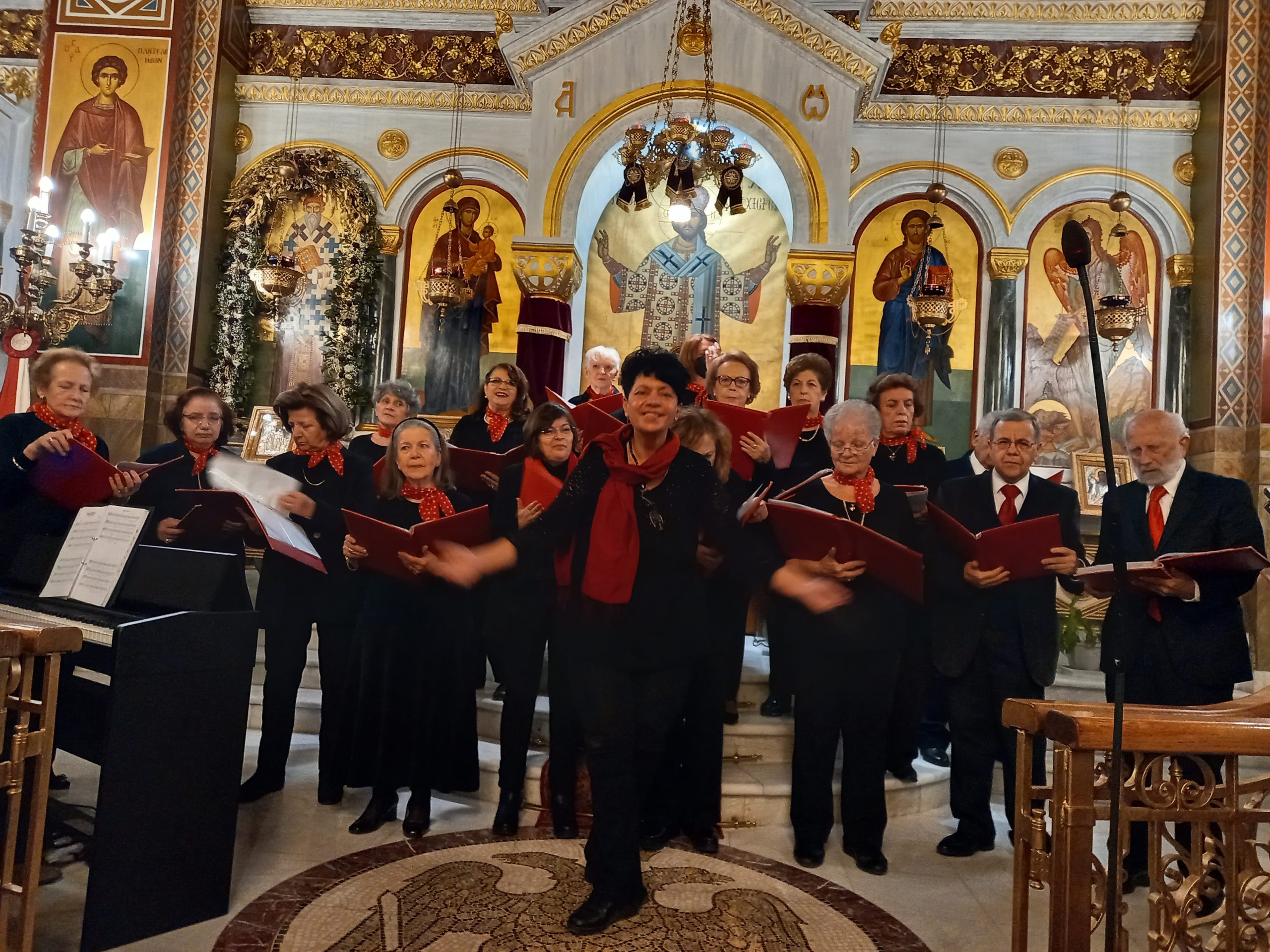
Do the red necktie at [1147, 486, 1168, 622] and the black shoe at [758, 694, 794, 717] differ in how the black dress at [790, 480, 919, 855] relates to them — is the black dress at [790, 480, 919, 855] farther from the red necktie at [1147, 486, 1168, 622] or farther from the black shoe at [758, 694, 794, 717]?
the black shoe at [758, 694, 794, 717]

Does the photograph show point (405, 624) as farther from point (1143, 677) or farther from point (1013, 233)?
point (1013, 233)

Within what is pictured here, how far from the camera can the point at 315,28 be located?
9234mm

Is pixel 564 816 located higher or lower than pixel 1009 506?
lower

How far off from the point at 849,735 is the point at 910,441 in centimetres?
155

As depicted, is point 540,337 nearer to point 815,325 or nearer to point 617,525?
point 815,325

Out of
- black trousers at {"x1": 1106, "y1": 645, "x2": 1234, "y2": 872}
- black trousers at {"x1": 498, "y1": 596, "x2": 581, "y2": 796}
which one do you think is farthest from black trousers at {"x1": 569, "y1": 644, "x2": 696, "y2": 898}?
black trousers at {"x1": 1106, "y1": 645, "x2": 1234, "y2": 872}

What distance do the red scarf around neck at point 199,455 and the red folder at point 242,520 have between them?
14cm

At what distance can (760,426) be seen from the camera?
12.8ft

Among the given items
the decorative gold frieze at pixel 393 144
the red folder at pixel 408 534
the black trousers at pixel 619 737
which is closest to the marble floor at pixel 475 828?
the black trousers at pixel 619 737

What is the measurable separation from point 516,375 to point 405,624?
5.82 ft

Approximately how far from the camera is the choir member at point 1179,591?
311cm

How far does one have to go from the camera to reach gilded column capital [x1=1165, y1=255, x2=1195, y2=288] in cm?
836

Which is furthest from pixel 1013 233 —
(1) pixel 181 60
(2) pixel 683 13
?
(1) pixel 181 60

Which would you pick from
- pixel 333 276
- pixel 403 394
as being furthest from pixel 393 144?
pixel 403 394
